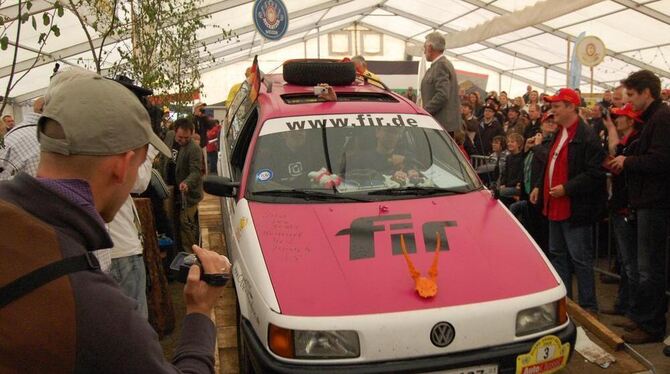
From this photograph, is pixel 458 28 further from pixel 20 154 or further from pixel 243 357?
pixel 20 154

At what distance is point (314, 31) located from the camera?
84.6ft

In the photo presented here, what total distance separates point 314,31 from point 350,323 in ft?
80.3

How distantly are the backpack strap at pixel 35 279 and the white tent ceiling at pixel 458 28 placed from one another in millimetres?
8833

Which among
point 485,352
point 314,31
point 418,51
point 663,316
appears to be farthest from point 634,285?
point 314,31

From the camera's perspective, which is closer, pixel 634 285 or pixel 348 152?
pixel 348 152

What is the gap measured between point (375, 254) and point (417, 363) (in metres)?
0.68

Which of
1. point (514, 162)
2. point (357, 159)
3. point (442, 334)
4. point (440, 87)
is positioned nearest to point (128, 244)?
point (357, 159)

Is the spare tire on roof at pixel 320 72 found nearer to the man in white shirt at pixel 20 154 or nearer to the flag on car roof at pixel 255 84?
the flag on car roof at pixel 255 84

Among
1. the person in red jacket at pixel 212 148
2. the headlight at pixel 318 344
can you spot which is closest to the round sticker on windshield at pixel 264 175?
the headlight at pixel 318 344

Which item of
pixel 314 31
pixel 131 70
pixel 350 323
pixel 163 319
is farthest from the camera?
pixel 314 31

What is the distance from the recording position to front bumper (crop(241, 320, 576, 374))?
268 centimetres

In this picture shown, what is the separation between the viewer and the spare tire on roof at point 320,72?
499 centimetres

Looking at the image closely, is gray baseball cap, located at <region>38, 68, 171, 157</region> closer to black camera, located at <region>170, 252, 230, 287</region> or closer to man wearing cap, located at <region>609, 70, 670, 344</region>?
black camera, located at <region>170, 252, 230, 287</region>

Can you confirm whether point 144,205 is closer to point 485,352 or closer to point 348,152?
point 348,152
